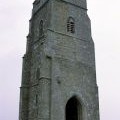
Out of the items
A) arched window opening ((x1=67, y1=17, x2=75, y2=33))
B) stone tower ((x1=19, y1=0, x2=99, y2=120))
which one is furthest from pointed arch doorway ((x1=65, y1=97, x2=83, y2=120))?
arched window opening ((x1=67, y1=17, x2=75, y2=33))

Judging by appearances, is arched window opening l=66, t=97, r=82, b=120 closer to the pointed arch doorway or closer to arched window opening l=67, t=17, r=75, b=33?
the pointed arch doorway

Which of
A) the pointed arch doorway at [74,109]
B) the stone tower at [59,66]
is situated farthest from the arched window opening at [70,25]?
the pointed arch doorway at [74,109]

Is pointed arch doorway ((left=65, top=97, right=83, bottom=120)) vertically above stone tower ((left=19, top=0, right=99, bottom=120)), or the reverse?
stone tower ((left=19, top=0, right=99, bottom=120))

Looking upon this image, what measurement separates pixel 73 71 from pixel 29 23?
943 centimetres

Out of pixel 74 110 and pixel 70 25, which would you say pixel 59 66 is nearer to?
pixel 74 110

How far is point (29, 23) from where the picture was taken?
119ft

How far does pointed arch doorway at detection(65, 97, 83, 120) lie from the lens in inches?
1177

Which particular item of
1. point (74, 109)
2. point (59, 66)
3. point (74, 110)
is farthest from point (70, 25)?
point (74, 110)

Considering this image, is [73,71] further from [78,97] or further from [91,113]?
[91,113]

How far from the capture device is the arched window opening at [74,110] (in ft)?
98.1

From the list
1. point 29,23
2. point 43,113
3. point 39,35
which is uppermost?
point 29,23

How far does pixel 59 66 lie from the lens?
29.6 m

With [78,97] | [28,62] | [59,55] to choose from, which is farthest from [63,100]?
[28,62]

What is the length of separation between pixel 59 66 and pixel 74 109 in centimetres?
522
